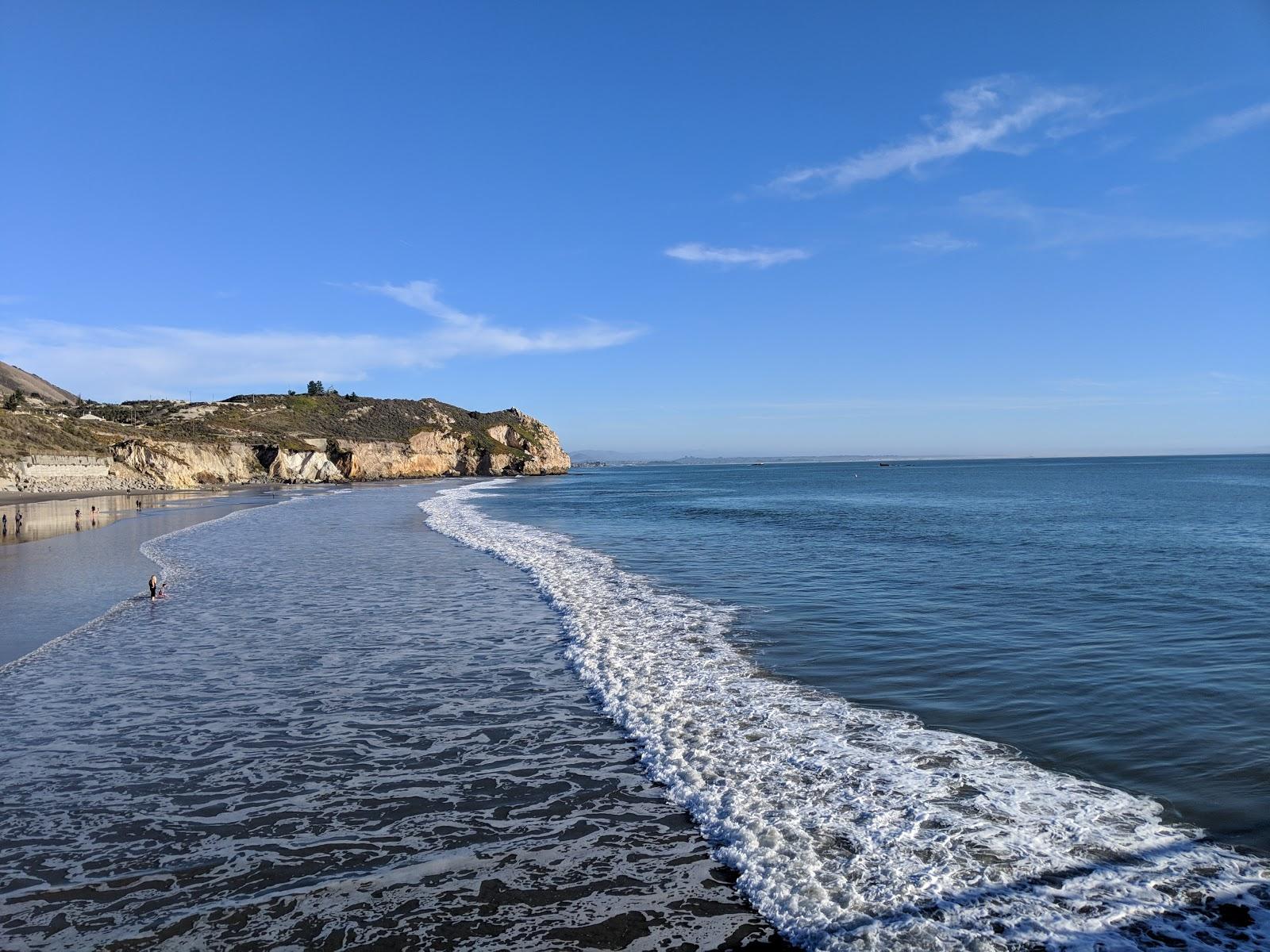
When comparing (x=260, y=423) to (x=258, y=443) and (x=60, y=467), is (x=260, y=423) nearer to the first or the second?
(x=258, y=443)

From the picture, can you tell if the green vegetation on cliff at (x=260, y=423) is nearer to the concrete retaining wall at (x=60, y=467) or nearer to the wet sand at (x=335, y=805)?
the concrete retaining wall at (x=60, y=467)

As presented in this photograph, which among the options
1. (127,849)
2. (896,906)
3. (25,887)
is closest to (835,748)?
(896,906)

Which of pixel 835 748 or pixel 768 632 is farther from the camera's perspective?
pixel 768 632

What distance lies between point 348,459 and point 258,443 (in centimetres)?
1396

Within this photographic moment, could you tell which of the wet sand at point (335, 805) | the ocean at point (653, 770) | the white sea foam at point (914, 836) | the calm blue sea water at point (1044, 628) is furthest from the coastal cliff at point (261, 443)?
the white sea foam at point (914, 836)

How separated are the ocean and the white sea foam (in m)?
0.03

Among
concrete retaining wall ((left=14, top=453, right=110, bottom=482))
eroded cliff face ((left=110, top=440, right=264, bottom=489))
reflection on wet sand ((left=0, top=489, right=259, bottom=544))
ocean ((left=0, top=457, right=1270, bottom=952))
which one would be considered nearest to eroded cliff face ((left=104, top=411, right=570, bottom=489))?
eroded cliff face ((left=110, top=440, right=264, bottom=489))

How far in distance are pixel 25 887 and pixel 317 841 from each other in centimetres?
217

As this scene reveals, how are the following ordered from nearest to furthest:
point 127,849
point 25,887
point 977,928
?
1. point 977,928
2. point 25,887
3. point 127,849

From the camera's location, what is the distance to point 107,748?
29.3 feet

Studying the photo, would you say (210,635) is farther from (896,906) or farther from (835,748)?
Result: (896,906)

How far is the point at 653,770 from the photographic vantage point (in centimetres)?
827

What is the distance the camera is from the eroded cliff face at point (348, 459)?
85688 mm

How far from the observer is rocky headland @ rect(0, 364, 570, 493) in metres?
73.9
